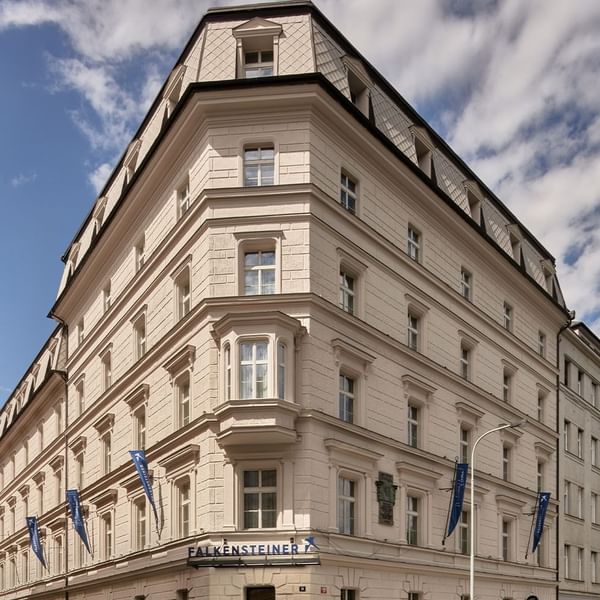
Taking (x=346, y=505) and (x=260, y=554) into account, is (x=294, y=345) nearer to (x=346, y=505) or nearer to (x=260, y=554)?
(x=346, y=505)

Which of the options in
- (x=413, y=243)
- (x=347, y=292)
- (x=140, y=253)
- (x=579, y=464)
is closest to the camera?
(x=347, y=292)

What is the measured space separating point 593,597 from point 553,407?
11826 millimetres

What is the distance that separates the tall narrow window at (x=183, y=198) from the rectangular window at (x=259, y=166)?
277 centimetres

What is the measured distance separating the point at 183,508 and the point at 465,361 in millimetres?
14408

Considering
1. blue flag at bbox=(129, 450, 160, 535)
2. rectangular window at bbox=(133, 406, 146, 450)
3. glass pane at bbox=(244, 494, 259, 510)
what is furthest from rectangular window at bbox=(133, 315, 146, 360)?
glass pane at bbox=(244, 494, 259, 510)

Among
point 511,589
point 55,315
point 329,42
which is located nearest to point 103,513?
point 55,315

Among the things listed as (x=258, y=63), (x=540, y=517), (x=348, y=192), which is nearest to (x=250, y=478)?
(x=348, y=192)

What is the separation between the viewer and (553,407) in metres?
46.0

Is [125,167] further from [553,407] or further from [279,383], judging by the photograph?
[553,407]

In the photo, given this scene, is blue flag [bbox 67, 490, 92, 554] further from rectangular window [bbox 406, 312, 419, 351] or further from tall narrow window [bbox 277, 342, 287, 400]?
rectangular window [bbox 406, 312, 419, 351]

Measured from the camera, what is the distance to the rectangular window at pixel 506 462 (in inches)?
1541

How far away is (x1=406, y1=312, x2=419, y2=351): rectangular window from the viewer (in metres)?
33.1

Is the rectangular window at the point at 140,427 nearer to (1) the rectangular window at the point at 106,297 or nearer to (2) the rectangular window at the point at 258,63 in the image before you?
(1) the rectangular window at the point at 106,297

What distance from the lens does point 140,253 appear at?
35.8 metres
